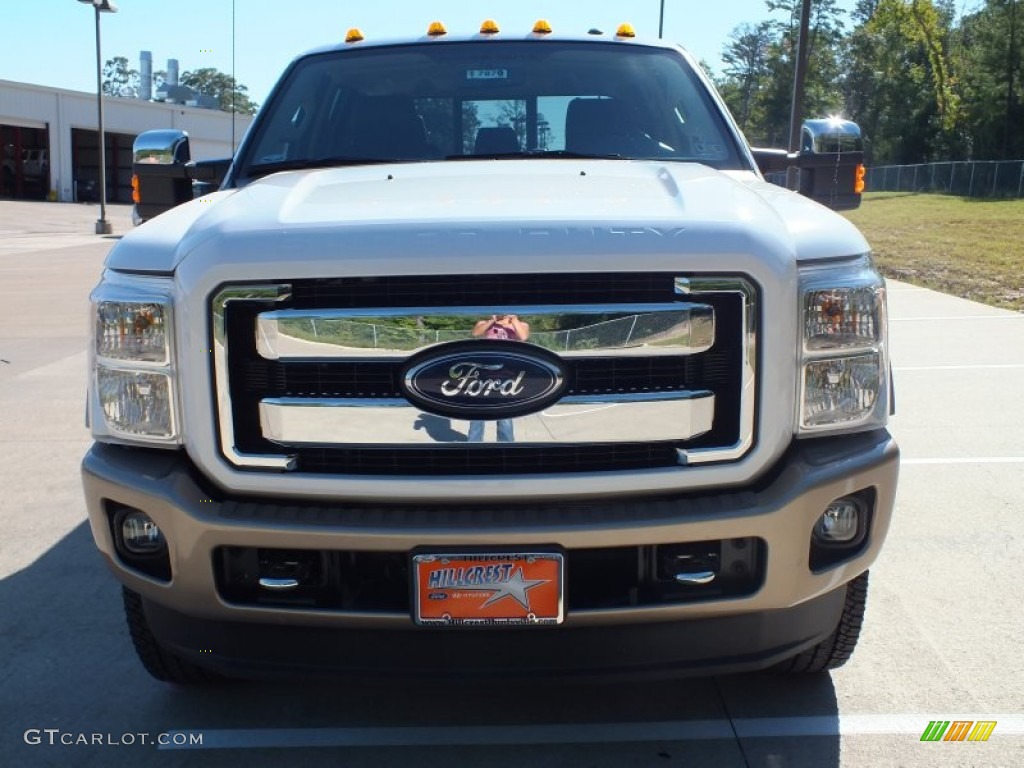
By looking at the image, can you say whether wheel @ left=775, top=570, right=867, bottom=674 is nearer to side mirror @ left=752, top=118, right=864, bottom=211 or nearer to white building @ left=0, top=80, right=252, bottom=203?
side mirror @ left=752, top=118, right=864, bottom=211

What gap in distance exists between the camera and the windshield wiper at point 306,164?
12.8 feet

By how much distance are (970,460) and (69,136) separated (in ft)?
172

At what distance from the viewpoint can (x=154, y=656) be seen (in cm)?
312

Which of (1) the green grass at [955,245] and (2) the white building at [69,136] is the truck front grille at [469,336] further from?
(2) the white building at [69,136]

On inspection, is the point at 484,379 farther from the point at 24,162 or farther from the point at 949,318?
the point at 24,162

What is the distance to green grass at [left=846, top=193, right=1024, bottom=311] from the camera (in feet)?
48.0

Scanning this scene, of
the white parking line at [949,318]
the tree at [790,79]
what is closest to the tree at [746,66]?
the tree at [790,79]

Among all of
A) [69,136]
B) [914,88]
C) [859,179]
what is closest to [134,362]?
[859,179]

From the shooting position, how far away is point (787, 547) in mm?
2574

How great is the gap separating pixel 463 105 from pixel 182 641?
Result: 2200 mm

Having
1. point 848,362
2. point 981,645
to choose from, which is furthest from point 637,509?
point 981,645

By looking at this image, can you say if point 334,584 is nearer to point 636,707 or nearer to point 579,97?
point 636,707

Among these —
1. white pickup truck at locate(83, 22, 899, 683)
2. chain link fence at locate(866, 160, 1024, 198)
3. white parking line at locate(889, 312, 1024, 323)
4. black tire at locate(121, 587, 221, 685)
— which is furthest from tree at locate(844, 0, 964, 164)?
black tire at locate(121, 587, 221, 685)

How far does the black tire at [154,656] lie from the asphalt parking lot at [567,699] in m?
0.09
